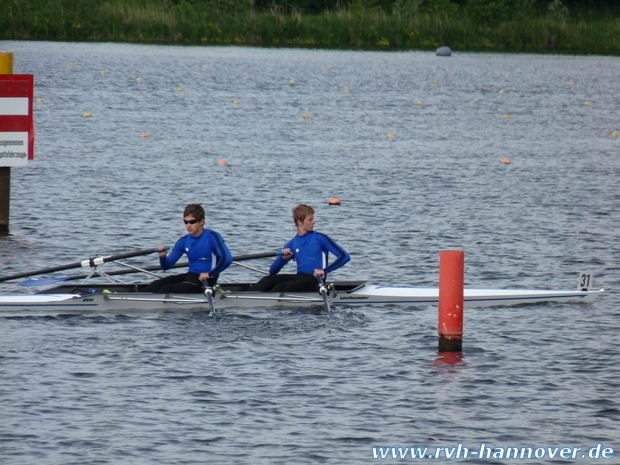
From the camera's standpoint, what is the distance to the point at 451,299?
1046 centimetres

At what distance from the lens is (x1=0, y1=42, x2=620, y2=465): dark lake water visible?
9031 mm

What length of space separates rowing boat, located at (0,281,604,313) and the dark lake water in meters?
0.18

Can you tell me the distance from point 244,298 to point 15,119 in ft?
16.9

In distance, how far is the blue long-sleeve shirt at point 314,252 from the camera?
42.1ft

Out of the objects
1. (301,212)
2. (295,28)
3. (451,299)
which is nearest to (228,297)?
(301,212)

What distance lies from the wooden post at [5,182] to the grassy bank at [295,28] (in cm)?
4146

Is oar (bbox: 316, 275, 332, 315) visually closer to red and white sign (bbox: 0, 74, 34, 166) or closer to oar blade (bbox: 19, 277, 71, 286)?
oar blade (bbox: 19, 277, 71, 286)

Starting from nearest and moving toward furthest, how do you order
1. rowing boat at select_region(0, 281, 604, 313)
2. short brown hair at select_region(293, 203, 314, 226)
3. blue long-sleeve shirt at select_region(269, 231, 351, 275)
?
rowing boat at select_region(0, 281, 604, 313), short brown hair at select_region(293, 203, 314, 226), blue long-sleeve shirt at select_region(269, 231, 351, 275)

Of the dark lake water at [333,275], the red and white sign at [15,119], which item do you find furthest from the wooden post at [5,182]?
the dark lake water at [333,275]

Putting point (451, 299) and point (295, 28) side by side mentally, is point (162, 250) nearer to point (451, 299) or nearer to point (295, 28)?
point (451, 299)

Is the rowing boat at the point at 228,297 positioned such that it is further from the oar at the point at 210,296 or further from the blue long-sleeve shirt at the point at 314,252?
the blue long-sleeve shirt at the point at 314,252

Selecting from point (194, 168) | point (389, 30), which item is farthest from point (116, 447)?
point (389, 30)

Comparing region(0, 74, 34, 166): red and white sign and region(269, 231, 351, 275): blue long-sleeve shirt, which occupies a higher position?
region(0, 74, 34, 166): red and white sign

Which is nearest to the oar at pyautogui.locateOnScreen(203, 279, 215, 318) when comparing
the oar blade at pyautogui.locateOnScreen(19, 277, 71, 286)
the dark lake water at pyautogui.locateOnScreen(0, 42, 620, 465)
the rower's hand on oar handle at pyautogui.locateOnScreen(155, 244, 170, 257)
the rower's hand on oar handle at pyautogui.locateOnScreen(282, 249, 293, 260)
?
the dark lake water at pyautogui.locateOnScreen(0, 42, 620, 465)
